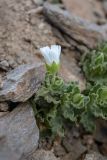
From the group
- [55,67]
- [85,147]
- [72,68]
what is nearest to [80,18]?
[72,68]

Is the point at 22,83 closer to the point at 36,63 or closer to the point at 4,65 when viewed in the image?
the point at 36,63

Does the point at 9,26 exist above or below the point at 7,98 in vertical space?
above

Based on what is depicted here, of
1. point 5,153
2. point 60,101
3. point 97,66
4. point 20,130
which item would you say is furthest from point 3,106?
point 97,66

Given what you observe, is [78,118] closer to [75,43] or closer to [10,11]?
[75,43]

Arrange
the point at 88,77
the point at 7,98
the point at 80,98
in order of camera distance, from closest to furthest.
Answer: the point at 7,98 → the point at 80,98 → the point at 88,77

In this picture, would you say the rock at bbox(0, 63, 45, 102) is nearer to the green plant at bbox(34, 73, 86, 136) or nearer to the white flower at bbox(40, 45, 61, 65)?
the green plant at bbox(34, 73, 86, 136)

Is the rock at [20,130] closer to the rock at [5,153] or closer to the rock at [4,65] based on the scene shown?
the rock at [5,153]
